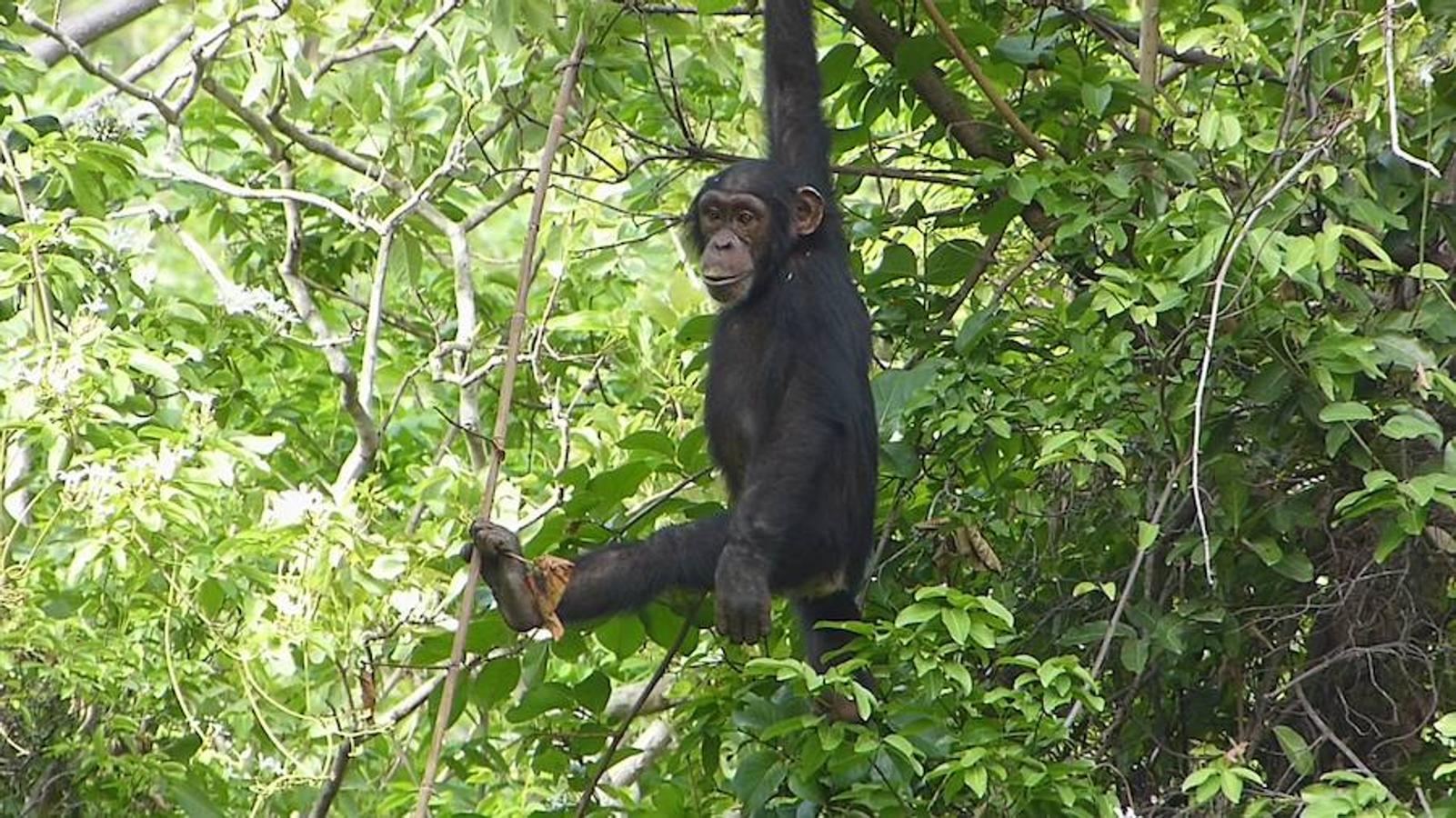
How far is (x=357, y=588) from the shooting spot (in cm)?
511

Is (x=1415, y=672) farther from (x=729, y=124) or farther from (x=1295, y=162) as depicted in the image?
(x=729, y=124)

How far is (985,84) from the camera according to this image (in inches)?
209

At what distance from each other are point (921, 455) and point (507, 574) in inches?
48.5

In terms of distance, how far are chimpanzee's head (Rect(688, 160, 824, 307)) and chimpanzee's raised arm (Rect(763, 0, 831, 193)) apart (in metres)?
0.12

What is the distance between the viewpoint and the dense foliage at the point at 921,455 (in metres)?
4.37

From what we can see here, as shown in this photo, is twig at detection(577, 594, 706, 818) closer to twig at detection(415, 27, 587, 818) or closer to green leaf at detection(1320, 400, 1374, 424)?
twig at detection(415, 27, 587, 818)

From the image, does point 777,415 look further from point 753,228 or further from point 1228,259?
point 1228,259

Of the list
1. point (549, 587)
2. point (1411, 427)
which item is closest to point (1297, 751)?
point (1411, 427)

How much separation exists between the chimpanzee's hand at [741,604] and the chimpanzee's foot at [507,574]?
0.46 meters

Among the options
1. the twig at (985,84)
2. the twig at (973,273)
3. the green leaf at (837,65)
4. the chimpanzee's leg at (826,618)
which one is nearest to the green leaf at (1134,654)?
the chimpanzee's leg at (826,618)

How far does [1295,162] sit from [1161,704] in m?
1.46

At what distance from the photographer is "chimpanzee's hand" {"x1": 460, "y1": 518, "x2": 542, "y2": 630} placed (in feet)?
15.0

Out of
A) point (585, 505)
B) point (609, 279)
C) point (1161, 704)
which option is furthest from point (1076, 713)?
point (609, 279)

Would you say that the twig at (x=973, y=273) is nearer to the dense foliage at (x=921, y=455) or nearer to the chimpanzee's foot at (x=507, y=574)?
the dense foliage at (x=921, y=455)
